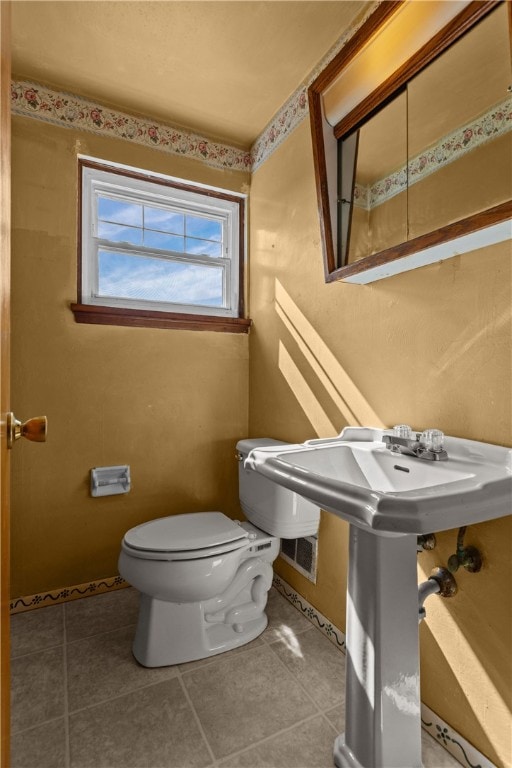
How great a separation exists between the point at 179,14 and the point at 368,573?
1903 millimetres

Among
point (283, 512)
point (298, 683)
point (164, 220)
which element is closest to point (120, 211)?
point (164, 220)

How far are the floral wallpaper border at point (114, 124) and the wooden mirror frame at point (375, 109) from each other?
2.68ft

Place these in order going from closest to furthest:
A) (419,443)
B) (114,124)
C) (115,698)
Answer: (419,443) < (115,698) < (114,124)

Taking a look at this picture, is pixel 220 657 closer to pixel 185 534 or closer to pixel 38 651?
pixel 185 534

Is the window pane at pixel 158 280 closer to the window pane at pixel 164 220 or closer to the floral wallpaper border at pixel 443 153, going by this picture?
the window pane at pixel 164 220

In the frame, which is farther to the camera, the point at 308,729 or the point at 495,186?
the point at 308,729

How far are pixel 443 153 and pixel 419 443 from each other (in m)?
0.77

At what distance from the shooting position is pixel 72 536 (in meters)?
1.84

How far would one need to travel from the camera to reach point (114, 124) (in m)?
1.93

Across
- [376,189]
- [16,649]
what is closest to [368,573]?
[376,189]

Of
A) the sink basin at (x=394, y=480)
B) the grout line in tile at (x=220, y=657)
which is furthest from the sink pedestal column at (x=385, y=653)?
the grout line in tile at (x=220, y=657)

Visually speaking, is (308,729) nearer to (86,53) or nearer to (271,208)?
(271,208)

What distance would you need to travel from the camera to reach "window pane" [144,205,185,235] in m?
2.09

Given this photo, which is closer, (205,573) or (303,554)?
(205,573)
